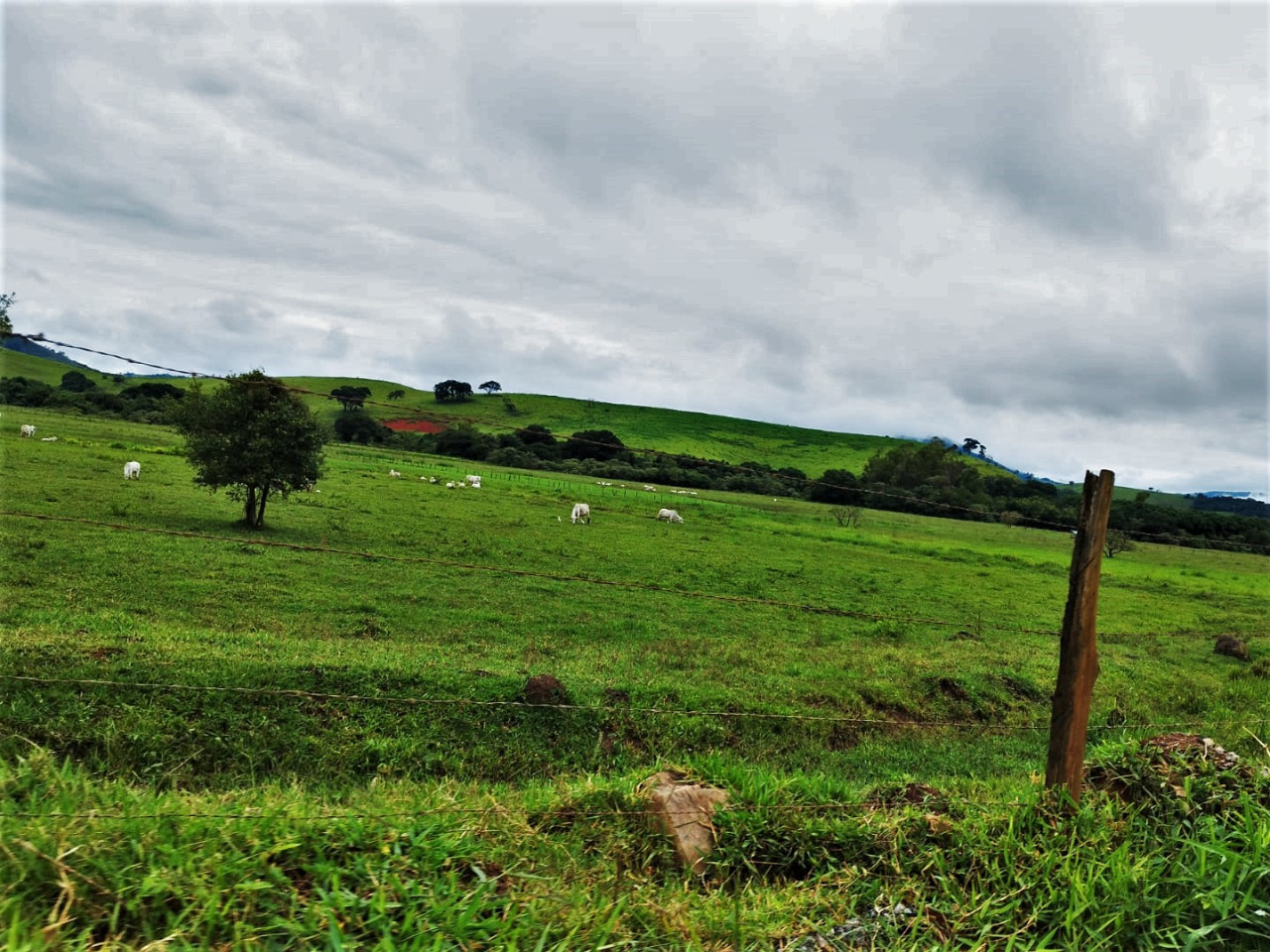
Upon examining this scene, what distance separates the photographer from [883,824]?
4.63 metres

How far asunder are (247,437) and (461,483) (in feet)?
73.6

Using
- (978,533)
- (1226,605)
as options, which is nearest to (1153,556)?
(978,533)

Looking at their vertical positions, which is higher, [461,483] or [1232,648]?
[461,483]

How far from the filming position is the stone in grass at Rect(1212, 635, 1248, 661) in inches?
747

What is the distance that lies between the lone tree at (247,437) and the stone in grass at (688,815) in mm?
22040

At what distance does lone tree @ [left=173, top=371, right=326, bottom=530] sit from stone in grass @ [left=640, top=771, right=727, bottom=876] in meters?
22.0

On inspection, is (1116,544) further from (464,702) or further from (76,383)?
(76,383)

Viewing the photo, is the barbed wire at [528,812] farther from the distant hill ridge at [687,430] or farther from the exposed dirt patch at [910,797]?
the distant hill ridge at [687,430]

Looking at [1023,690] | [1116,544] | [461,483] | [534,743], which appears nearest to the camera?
[534,743]

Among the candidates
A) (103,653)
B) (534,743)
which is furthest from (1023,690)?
(103,653)

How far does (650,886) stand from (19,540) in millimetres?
19220

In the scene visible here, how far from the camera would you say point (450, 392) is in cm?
12662

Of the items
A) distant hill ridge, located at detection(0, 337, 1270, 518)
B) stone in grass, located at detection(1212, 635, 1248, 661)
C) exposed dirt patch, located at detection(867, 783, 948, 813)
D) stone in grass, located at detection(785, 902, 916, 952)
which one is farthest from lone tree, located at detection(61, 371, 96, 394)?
stone in grass, located at detection(1212, 635, 1248, 661)

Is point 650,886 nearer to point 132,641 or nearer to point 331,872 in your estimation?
point 331,872
